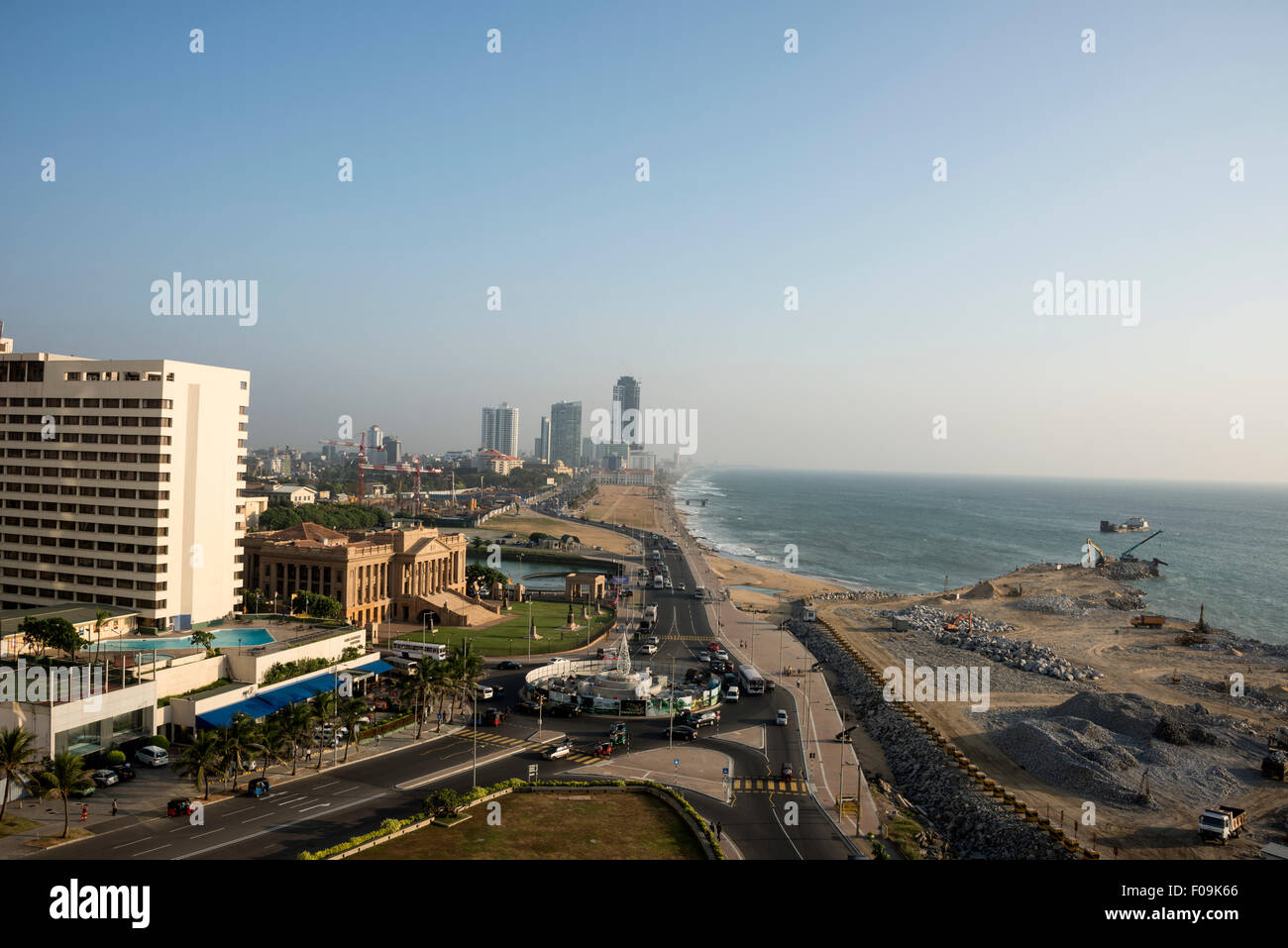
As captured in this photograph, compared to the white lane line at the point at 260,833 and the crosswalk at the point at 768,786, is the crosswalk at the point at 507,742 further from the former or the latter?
the white lane line at the point at 260,833

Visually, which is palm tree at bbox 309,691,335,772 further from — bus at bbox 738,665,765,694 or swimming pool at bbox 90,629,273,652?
bus at bbox 738,665,765,694

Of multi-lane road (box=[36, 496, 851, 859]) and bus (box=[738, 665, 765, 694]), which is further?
bus (box=[738, 665, 765, 694])

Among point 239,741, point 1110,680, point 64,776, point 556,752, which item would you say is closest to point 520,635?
point 556,752

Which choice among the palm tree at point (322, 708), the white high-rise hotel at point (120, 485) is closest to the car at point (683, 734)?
Answer: the palm tree at point (322, 708)

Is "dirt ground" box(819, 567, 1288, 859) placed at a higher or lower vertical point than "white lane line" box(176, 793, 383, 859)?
lower

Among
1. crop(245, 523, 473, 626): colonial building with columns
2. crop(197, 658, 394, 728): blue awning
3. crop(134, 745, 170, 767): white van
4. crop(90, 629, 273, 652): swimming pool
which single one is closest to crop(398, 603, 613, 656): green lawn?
crop(245, 523, 473, 626): colonial building with columns
